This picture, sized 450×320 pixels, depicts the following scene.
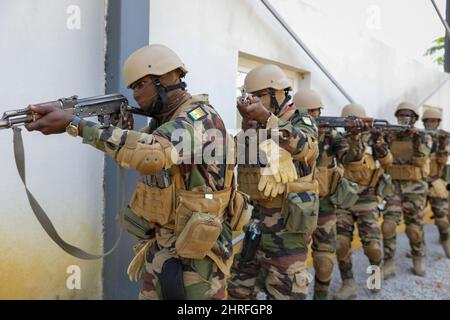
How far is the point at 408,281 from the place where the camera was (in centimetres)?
484

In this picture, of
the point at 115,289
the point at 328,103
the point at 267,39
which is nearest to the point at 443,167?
the point at 328,103

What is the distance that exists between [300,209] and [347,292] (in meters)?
1.87

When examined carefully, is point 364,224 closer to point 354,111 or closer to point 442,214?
point 354,111

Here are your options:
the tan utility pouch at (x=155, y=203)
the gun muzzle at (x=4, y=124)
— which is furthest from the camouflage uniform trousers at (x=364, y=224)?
the gun muzzle at (x=4, y=124)

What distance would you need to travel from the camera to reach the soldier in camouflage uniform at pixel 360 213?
169 inches

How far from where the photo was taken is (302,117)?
282 centimetres

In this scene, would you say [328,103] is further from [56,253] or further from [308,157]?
[56,253]

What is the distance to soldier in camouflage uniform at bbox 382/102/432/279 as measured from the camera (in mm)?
5098

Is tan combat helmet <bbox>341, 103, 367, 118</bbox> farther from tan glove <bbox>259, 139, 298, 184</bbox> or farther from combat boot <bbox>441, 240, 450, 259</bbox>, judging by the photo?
combat boot <bbox>441, 240, 450, 259</bbox>

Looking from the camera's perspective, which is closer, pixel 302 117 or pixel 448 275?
pixel 302 117

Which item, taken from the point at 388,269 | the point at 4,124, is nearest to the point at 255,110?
the point at 4,124

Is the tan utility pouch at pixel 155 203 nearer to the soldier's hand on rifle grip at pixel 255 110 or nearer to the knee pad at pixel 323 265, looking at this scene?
the soldier's hand on rifle grip at pixel 255 110

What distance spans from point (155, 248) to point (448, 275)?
14.3ft

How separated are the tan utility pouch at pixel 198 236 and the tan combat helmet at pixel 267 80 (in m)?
1.23
